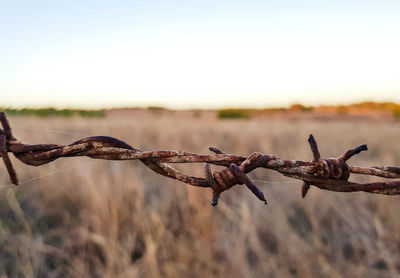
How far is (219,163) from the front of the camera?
66 cm

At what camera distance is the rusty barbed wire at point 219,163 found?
0.62m

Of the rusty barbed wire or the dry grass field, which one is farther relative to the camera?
the dry grass field

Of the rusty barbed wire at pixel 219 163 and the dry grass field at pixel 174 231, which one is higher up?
the rusty barbed wire at pixel 219 163

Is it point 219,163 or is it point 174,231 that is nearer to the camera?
point 219,163

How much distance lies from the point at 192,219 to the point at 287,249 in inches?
25.0

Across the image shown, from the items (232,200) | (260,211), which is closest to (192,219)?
(260,211)

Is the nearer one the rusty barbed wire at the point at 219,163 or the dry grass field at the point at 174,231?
the rusty barbed wire at the point at 219,163

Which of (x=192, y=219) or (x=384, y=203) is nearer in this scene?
(x=192, y=219)

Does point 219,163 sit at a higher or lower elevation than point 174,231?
higher

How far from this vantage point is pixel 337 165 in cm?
64

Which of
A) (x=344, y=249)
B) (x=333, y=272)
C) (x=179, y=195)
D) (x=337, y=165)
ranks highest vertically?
(x=337, y=165)

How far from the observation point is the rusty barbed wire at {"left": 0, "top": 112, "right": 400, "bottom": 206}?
0.62m

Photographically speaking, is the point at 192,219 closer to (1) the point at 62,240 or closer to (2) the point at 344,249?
(1) the point at 62,240

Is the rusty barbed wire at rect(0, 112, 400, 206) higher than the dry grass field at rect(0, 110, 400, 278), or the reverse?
the rusty barbed wire at rect(0, 112, 400, 206)
